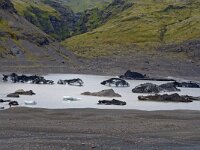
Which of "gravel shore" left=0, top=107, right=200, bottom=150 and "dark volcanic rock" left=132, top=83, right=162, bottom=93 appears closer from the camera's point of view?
"gravel shore" left=0, top=107, right=200, bottom=150

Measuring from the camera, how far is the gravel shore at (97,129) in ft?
112

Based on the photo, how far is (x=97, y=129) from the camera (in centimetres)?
4156

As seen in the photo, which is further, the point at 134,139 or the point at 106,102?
the point at 106,102

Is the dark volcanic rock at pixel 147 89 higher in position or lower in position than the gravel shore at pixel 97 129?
higher

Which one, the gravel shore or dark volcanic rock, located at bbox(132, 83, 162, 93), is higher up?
dark volcanic rock, located at bbox(132, 83, 162, 93)

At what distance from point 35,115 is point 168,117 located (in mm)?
13170

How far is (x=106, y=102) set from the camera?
221 feet

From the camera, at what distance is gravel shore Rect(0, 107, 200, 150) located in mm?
34094

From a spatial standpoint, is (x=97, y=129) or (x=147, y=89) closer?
(x=97, y=129)

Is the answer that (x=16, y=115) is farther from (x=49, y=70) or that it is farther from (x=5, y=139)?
(x=49, y=70)

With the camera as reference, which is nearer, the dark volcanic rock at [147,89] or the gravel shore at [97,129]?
the gravel shore at [97,129]

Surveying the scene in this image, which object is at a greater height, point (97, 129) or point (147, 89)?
point (147, 89)

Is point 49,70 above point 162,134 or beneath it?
above

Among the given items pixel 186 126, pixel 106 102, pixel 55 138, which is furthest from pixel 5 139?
pixel 106 102
